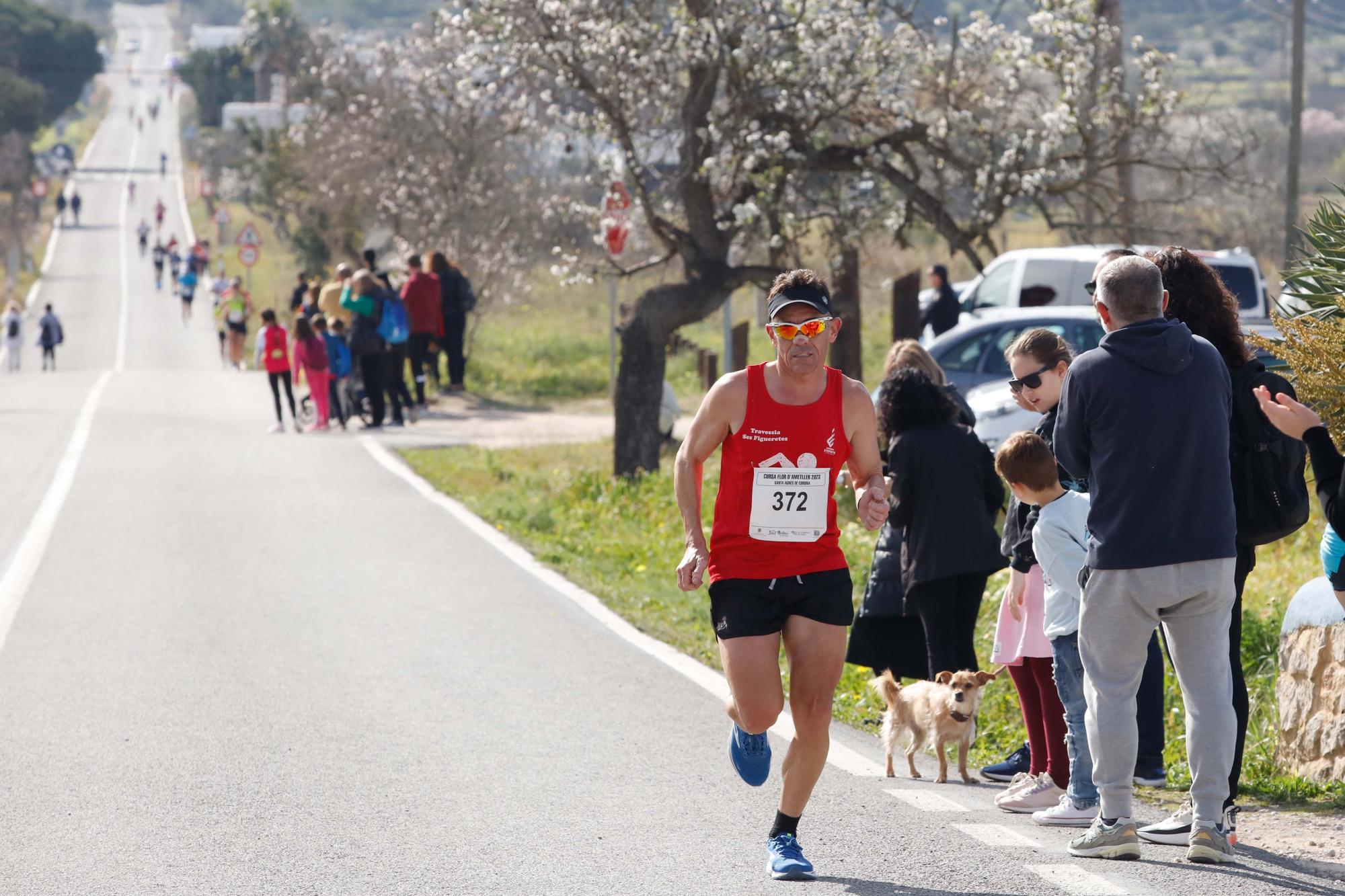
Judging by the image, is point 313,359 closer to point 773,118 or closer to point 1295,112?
point 773,118

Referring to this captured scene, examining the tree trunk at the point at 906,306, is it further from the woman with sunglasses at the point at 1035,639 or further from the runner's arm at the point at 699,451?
the runner's arm at the point at 699,451

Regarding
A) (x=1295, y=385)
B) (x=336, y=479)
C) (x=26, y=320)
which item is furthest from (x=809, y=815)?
(x=26, y=320)

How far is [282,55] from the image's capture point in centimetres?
10525

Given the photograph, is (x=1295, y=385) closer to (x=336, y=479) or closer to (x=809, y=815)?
(x=809, y=815)

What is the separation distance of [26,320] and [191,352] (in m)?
14.9

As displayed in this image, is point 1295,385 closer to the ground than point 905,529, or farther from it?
farther from it

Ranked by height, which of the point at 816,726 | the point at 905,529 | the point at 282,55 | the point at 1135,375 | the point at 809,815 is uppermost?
the point at 282,55

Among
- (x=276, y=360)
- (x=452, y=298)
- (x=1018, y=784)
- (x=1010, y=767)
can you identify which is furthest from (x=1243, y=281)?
(x=1018, y=784)

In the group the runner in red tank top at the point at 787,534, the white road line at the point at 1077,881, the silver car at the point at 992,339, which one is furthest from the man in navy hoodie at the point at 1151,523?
the silver car at the point at 992,339

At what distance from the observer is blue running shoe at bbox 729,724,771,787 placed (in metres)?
5.43

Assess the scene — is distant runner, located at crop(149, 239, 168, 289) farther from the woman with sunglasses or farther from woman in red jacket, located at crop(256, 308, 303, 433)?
the woman with sunglasses

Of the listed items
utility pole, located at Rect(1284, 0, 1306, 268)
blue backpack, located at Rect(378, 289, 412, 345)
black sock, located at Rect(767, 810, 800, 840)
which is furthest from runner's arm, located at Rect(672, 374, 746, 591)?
utility pole, located at Rect(1284, 0, 1306, 268)

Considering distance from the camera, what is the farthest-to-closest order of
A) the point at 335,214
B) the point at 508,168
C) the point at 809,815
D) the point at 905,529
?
the point at 335,214 → the point at 508,168 → the point at 905,529 → the point at 809,815

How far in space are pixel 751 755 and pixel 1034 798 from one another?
1266 mm
